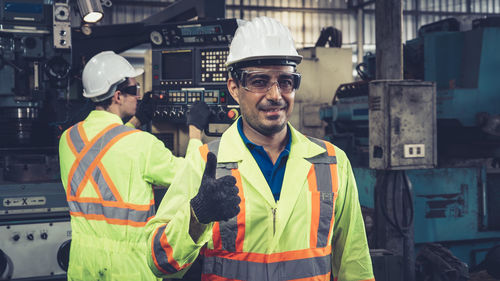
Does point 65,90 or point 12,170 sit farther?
point 65,90

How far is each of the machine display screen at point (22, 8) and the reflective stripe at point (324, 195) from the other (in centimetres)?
209

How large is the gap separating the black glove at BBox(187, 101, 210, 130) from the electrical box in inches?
57.1

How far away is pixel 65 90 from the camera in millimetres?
2871

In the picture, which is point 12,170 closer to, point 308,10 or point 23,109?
point 23,109

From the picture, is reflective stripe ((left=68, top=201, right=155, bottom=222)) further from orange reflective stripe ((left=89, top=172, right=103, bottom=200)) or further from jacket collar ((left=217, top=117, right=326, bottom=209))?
jacket collar ((left=217, top=117, right=326, bottom=209))

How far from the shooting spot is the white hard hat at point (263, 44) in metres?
1.37

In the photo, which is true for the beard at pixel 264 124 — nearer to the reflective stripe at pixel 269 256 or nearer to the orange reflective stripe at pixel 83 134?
the reflective stripe at pixel 269 256

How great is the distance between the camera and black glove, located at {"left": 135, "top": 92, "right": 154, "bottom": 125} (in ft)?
9.37

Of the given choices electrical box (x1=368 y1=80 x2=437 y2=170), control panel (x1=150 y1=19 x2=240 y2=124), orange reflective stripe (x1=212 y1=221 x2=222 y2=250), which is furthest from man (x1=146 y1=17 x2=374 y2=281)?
electrical box (x1=368 y1=80 x2=437 y2=170)

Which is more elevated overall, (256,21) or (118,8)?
(118,8)

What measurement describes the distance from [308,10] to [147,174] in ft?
36.1

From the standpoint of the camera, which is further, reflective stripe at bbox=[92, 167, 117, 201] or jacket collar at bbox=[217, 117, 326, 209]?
reflective stripe at bbox=[92, 167, 117, 201]

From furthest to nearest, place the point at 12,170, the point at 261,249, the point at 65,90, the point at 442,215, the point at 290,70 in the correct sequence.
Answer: the point at 442,215 → the point at 65,90 → the point at 12,170 → the point at 290,70 → the point at 261,249

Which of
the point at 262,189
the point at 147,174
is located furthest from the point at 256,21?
the point at 147,174
